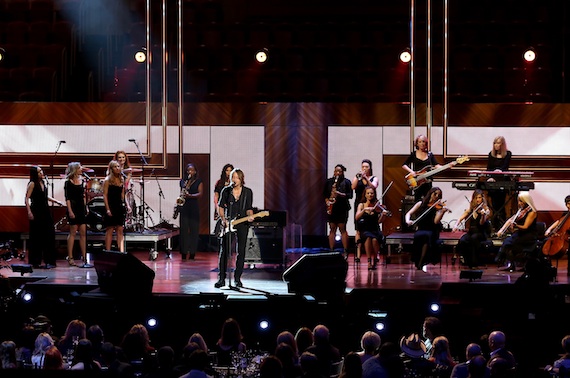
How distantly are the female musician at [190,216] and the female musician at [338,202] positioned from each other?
225 cm

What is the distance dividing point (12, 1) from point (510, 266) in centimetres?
1099

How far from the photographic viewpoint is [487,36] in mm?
17219

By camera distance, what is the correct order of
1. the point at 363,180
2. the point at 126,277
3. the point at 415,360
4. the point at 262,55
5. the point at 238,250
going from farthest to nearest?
the point at 262,55 → the point at 363,180 → the point at 238,250 → the point at 126,277 → the point at 415,360

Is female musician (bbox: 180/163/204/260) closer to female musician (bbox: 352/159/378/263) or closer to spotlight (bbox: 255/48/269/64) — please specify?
female musician (bbox: 352/159/378/263)

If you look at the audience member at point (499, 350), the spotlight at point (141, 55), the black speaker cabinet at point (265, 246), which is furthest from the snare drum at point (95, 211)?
the audience member at point (499, 350)

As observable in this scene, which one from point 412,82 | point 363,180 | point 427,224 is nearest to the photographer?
point 427,224

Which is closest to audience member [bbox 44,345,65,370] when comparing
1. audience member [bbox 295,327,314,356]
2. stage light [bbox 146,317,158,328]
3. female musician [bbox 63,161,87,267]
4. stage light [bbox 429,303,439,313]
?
audience member [bbox 295,327,314,356]

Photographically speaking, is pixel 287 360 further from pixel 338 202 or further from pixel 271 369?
pixel 338 202

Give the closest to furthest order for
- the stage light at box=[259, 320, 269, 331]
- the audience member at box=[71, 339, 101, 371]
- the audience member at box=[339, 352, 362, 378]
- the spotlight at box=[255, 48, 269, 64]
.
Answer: the audience member at box=[339, 352, 362, 378] < the audience member at box=[71, 339, 101, 371] < the stage light at box=[259, 320, 269, 331] < the spotlight at box=[255, 48, 269, 64]

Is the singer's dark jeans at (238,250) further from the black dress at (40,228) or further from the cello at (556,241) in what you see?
the cello at (556,241)

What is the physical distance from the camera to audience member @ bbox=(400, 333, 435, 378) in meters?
8.34

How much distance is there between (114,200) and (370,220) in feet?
12.4

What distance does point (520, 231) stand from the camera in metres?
13.1

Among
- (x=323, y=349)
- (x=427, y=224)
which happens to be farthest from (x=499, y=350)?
(x=427, y=224)
